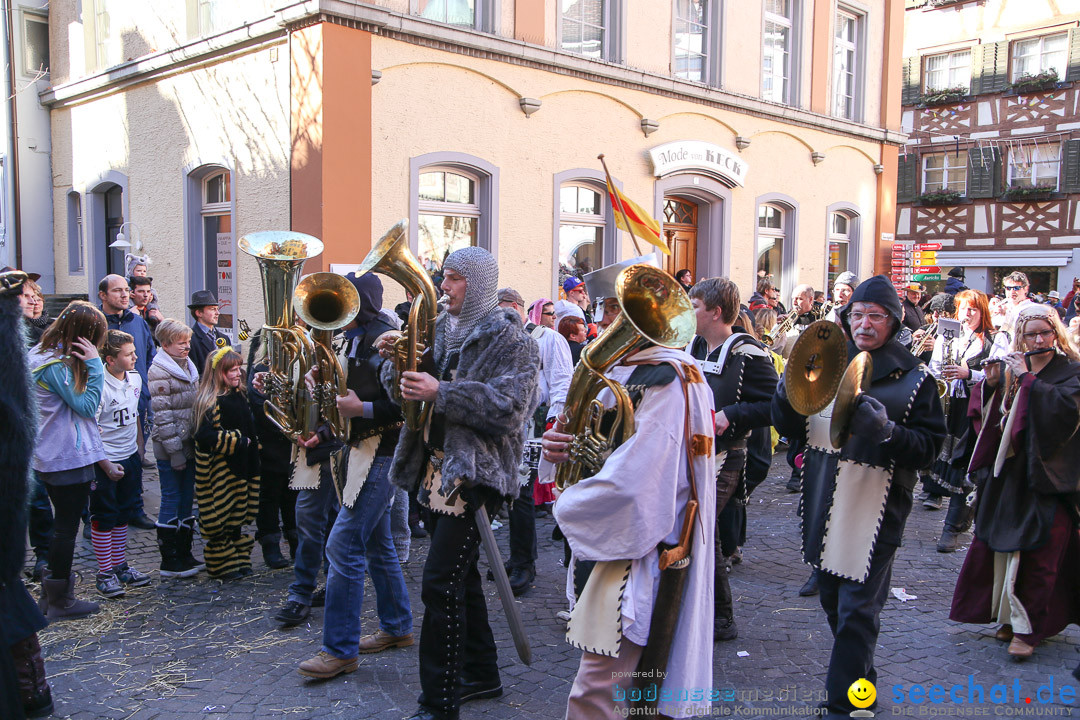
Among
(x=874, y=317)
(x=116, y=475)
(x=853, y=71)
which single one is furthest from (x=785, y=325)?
(x=853, y=71)

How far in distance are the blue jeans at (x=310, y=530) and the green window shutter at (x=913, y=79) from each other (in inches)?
1185

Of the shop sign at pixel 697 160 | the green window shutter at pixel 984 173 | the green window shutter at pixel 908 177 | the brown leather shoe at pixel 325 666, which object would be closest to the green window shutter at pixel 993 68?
the green window shutter at pixel 984 173

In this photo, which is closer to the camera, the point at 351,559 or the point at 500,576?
the point at 500,576

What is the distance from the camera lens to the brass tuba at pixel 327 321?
4152 mm

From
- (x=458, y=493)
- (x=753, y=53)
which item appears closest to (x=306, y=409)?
(x=458, y=493)

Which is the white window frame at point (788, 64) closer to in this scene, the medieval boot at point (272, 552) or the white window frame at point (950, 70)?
the medieval boot at point (272, 552)

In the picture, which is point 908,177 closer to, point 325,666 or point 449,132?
point 449,132

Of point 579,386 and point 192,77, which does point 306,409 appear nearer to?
point 579,386

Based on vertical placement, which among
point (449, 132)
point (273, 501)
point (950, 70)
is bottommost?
point (273, 501)

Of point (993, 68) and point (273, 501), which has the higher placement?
point (993, 68)

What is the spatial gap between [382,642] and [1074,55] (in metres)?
29.2

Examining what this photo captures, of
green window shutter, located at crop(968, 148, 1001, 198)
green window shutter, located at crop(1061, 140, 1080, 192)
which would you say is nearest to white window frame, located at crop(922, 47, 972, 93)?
green window shutter, located at crop(968, 148, 1001, 198)

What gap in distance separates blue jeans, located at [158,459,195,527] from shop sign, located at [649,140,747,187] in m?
8.55

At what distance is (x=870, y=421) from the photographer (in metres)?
3.13
